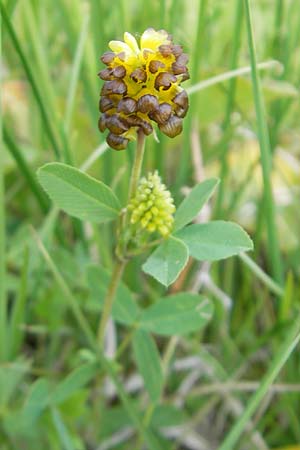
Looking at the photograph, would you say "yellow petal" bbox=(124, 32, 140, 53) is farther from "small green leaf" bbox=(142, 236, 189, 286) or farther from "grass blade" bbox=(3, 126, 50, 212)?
"grass blade" bbox=(3, 126, 50, 212)

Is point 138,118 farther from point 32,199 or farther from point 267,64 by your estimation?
point 32,199

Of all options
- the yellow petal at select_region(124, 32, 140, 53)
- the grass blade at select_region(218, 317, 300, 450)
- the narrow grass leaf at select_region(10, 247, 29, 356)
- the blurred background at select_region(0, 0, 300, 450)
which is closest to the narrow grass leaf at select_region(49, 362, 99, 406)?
the blurred background at select_region(0, 0, 300, 450)

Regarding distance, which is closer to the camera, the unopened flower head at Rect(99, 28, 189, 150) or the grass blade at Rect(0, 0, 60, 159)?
the unopened flower head at Rect(99, 28, 189, 150)

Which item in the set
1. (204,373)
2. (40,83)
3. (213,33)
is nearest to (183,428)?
(204,373)

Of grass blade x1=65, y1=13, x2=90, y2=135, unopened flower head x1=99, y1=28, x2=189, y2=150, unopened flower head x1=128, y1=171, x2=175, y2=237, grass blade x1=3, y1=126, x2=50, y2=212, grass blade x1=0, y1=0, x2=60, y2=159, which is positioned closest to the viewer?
unopened flower head x1=99, y1=28, x2=189, y2=150

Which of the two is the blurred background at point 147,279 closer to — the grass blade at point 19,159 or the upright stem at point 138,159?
the grass blade at point 19,159

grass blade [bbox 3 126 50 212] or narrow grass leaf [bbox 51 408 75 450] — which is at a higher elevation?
grass blade [bbox 3 126 50 212]

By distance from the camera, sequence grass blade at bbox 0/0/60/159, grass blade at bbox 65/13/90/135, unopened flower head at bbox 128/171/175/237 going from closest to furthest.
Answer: unopened flower head at bbox 128/171/175/237 → grass blade at bbox 0/0/60/159 → grass blade at bbox 65/13/90/135
